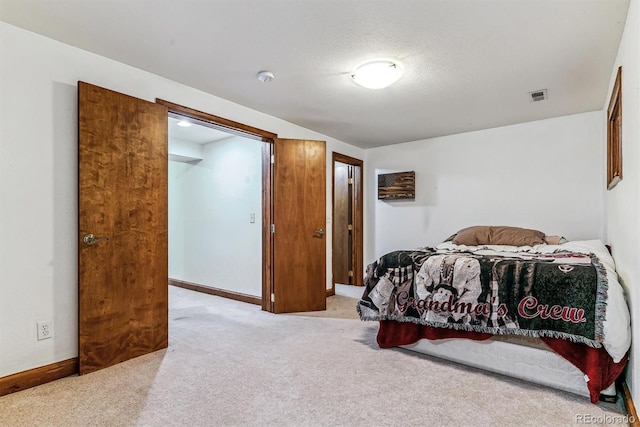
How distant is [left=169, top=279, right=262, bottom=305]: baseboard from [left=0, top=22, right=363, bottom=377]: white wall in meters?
2.12

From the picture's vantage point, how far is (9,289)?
204 centimetres

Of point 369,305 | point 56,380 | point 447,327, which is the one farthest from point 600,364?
point 56,380

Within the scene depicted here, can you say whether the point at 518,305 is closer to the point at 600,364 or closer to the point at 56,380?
the point at 600,364

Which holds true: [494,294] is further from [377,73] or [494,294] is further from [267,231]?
[267,231]

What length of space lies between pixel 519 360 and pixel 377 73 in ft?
7.26

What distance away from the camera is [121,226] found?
247cm

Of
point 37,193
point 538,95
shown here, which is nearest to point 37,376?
point 37,193

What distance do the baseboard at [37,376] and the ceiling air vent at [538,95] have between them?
4348 mm

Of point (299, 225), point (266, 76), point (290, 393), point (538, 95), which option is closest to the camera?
point (290, 393)

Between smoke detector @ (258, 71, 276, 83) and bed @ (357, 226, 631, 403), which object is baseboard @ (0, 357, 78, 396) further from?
smoke detector @ (258, 71, 276, 83)

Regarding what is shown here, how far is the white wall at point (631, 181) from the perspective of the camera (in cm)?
160

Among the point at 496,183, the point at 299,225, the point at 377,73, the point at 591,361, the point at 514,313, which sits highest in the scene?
the point at 377,73

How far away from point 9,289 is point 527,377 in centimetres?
326

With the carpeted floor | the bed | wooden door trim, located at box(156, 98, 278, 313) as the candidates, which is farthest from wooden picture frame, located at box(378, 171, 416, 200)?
the carpeted floor
